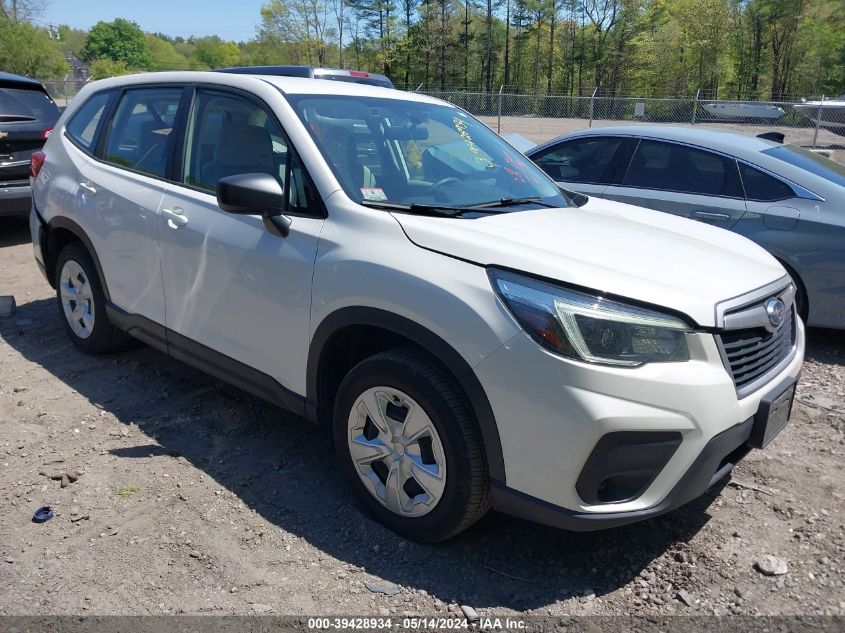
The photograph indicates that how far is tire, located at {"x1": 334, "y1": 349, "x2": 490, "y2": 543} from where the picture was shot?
251 cm

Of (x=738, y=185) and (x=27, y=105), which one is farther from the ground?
(x=27, y=105)

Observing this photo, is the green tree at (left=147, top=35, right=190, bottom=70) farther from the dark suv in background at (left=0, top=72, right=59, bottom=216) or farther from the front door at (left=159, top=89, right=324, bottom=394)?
the front door at (left=159, top=89, right=324, bottom=394)

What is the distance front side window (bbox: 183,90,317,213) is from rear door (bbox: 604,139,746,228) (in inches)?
137

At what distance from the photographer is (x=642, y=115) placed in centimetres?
2314

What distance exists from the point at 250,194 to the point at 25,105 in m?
6.81

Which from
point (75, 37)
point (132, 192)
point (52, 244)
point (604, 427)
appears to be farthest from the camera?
point (75, 37)

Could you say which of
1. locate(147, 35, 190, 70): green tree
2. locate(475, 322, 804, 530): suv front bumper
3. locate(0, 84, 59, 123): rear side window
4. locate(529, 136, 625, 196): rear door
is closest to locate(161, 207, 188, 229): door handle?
locate(475, 322, 804, 530): suv front bumper

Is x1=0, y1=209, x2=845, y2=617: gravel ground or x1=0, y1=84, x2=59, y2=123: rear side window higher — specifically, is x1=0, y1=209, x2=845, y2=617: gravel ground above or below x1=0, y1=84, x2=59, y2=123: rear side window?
below

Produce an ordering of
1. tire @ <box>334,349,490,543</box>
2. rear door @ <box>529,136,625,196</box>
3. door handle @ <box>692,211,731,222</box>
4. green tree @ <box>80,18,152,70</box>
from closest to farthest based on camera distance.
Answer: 1. tire @ <box>334,349,490,543</box>
2. door handle @ <box>692,211,731,222</box>
3. rear door @ <box>529,136,625,196</box>
4. green tree @ <box>80,18,152,70</box>

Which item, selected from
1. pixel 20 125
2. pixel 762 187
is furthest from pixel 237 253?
pixel 20 125

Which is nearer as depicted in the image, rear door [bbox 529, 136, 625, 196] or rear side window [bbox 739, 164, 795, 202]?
rear side window [bbox 739, 164, 795, 202]

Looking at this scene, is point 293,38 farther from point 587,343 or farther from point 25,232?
point 587,343

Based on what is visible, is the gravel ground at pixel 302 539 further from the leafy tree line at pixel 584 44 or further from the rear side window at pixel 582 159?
the leafy tree line at pixel 584 44

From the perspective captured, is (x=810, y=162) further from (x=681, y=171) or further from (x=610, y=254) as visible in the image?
(x=610, y=254)
